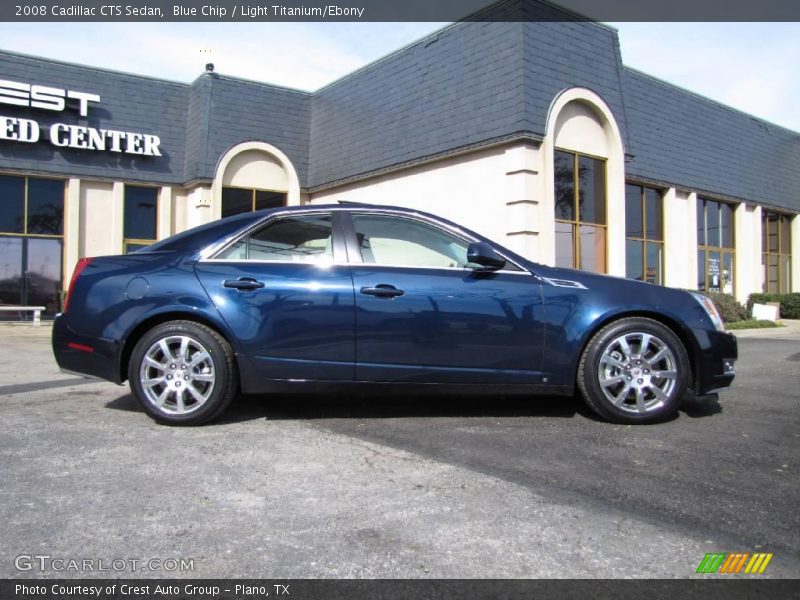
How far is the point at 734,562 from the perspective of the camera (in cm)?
213

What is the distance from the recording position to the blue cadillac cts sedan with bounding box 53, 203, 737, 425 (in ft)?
13.3

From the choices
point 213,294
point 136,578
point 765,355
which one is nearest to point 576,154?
point 765,355

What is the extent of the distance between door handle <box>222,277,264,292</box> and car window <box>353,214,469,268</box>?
771mm

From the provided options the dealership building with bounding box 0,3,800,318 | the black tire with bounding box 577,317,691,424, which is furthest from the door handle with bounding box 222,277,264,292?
the dealership building with bounding box 0,3,800,318

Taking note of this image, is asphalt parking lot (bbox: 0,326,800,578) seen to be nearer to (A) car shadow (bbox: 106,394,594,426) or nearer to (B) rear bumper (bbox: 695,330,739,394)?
(A) car shadow (bbox: 106,394,594,426)

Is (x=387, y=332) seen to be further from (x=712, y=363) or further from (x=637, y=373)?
(x=712, y=363)

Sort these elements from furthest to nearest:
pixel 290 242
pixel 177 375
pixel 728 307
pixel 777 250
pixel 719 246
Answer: pixel 777 250
pixel 719 246
pixel 728 307
pixel 290 242
pixel 177 375

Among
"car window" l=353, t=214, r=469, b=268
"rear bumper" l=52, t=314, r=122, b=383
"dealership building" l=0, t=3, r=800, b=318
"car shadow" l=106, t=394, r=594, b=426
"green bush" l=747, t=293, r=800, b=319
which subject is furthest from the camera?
"green bush" l=747, t=293, r=800, b=319

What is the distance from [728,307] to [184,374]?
18.1 m

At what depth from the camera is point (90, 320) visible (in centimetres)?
427

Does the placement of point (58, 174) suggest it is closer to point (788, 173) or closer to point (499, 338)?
point (499, 338)

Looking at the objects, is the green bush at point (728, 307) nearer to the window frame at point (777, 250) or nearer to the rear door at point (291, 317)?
the window frame at point (777, 250)

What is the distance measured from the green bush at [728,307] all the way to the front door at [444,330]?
15.7 metres

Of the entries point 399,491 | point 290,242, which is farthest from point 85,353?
point 399,491
